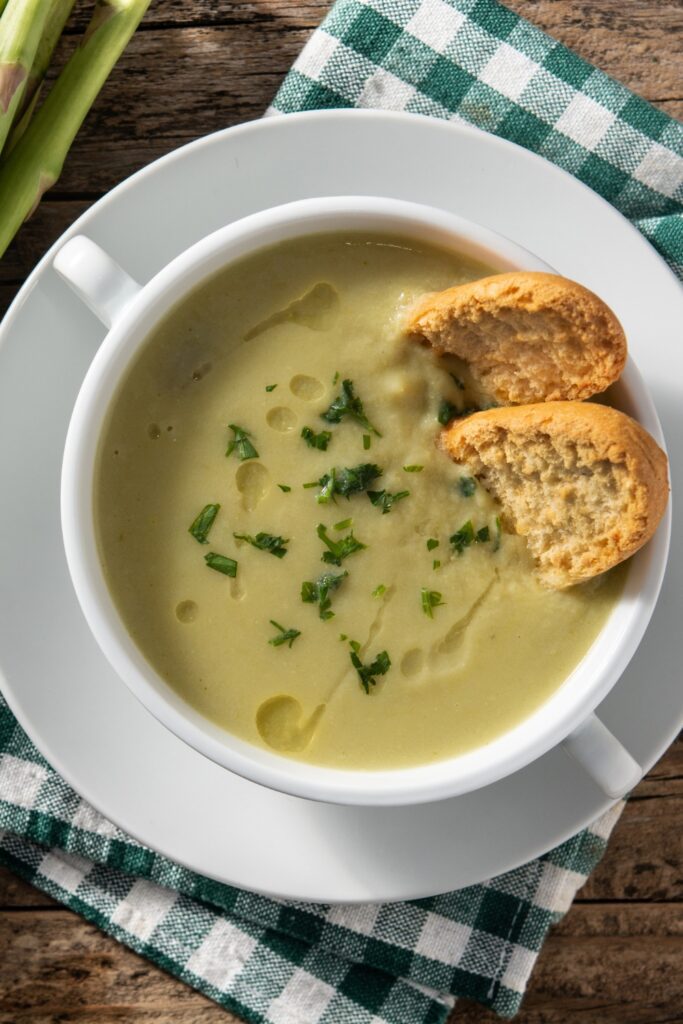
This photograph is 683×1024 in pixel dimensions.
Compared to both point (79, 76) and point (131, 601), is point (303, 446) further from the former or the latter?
point (79, 76)

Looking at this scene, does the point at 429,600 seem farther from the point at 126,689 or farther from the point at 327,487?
the point at 126,689

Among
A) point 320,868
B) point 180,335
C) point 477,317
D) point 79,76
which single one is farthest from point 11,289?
point 320,868

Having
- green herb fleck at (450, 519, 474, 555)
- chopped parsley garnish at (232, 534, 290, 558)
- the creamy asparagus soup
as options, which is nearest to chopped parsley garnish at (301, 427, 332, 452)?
the creamy asparagus soup

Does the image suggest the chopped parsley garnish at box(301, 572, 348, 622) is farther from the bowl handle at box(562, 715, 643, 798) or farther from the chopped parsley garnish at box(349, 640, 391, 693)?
the bowl handle at box(562, 715, 643, 798)

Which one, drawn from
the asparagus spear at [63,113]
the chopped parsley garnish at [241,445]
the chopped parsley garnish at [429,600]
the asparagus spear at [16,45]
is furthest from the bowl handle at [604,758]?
the asparagus spear at [16,45]

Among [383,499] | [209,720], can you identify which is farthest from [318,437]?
[209,720]
